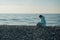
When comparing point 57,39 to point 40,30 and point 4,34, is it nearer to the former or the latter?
point 40,30

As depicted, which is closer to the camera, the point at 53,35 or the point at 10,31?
the point at 53,35

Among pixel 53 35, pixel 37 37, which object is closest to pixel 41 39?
pixel 37 37

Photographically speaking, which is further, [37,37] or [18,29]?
[18,29]

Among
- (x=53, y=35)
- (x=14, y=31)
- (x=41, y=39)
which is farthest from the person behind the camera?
(x=14, y=31)

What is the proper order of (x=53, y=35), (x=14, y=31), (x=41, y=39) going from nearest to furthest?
(x=41, y=39)
(x=53, y=35)
(x=14, y=31)

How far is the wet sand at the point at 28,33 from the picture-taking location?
1273cm

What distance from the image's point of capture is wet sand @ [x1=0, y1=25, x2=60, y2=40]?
12.7 m

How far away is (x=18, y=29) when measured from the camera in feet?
48.3

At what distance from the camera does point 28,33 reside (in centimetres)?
1363

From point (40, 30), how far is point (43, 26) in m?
0.44

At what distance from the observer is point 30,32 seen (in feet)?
45.3

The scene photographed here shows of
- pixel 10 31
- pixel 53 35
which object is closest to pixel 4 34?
pixel 10 31

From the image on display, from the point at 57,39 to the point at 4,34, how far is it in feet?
11.1

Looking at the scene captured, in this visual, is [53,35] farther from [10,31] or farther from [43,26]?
[10,31]
